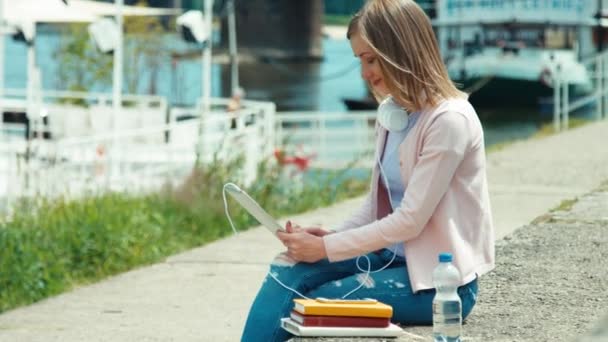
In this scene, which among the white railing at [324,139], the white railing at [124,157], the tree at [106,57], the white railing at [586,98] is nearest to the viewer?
the white railing at [124,157]

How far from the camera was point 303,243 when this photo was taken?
3.72m

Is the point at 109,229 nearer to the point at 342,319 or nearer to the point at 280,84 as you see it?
the point at 342,319

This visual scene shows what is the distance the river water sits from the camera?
113 feet

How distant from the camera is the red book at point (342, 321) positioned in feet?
11.6

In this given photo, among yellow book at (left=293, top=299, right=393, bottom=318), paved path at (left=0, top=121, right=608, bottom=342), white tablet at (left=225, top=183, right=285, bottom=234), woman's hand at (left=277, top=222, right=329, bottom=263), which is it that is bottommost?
paved path at (left=0, top=121, right=608, bottom=342)

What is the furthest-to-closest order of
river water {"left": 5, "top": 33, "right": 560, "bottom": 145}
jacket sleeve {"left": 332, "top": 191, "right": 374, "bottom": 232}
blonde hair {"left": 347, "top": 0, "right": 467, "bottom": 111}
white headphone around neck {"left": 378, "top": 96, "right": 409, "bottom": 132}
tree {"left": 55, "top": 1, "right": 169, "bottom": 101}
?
river water {"left": 5, "top": 33, "right": 560, "bottom": 145} → tree {"left": 55, "top": 1, "right": 169, "bottom": 101} → jacket sleeve {"left": 332, "top": 191, "right": 374, "bottom": 232} → white headphone around neck {"left": 378, "top": 96, "right": 409, "bottom": 132} → blonde hair {"left": 347, "top": 0, "right": 467, "bottom": 111}

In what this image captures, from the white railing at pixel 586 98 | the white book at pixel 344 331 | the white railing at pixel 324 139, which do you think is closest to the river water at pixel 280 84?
the white railing at pixel 586 98

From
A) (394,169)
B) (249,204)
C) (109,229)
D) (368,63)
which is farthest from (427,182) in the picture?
(109,229)

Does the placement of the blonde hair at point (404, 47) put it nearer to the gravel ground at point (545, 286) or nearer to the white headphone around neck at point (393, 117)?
the white headphone around neck at point (393, 117)

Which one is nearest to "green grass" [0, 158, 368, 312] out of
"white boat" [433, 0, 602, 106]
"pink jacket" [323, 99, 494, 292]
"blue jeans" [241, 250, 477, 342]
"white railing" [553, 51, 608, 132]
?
"blue jeans" [241, 250, 477, 342]

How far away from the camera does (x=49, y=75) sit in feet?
114

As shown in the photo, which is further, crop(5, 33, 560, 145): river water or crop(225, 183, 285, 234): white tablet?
crop(5, 33, 560, 145): river water

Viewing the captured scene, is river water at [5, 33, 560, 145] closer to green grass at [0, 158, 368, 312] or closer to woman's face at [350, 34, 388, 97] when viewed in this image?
green grass at [0, 158, 368, 312]

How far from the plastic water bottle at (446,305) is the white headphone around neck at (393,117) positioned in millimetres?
A: 419
